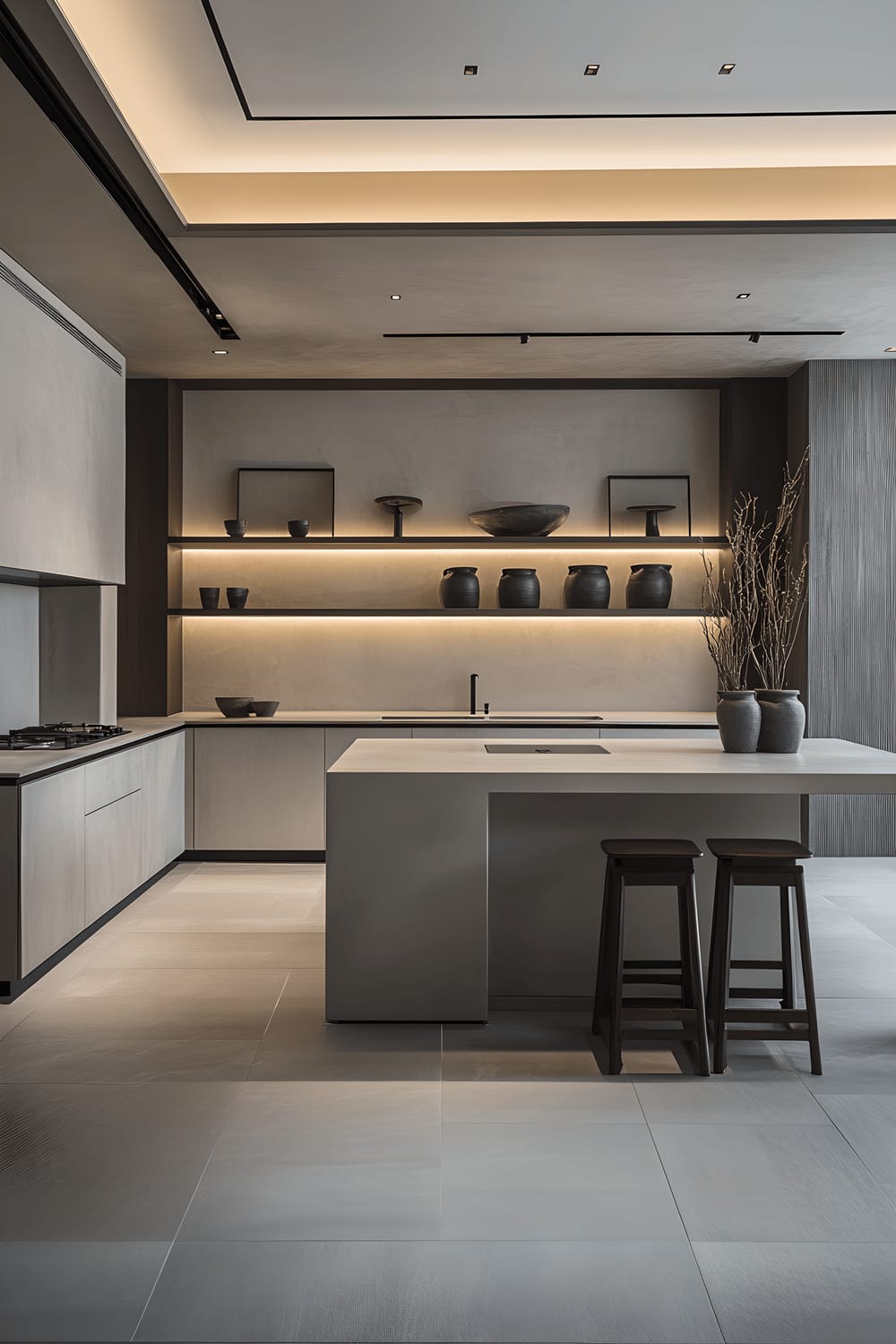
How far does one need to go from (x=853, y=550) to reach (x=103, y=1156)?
16.7ft

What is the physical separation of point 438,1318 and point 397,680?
4.96m

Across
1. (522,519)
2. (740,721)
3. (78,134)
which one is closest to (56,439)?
(78,134)

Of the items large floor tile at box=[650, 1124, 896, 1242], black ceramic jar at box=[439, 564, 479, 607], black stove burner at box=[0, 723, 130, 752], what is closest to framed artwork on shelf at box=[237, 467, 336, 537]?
black ceramic jar at box=[439, 564, 479, 607]

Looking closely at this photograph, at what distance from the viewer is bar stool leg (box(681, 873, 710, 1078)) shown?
3072mm

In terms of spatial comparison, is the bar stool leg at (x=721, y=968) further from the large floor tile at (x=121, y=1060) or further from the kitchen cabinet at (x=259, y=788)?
the kitchen cabinet at (x=259, y=788)

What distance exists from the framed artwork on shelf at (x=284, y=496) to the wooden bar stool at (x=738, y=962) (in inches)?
158

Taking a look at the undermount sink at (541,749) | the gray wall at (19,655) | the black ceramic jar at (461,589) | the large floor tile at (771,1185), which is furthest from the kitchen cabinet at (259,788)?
the large floor tile at (771,1185)

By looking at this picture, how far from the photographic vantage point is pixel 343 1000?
135 inches

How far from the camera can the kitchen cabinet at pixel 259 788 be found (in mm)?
6062

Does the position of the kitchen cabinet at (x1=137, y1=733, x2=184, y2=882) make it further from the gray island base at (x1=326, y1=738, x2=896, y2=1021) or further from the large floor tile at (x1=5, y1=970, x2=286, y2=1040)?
the gray island base at (x1=326, y1=738, x2=896, y2=1021)

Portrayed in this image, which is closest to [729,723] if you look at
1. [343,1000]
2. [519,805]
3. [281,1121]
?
[519,805]

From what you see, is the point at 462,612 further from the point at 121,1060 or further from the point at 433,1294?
the point at 433,1294

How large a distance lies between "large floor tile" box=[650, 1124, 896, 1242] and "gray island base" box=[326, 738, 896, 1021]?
0.96 meters

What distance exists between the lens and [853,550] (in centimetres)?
606
